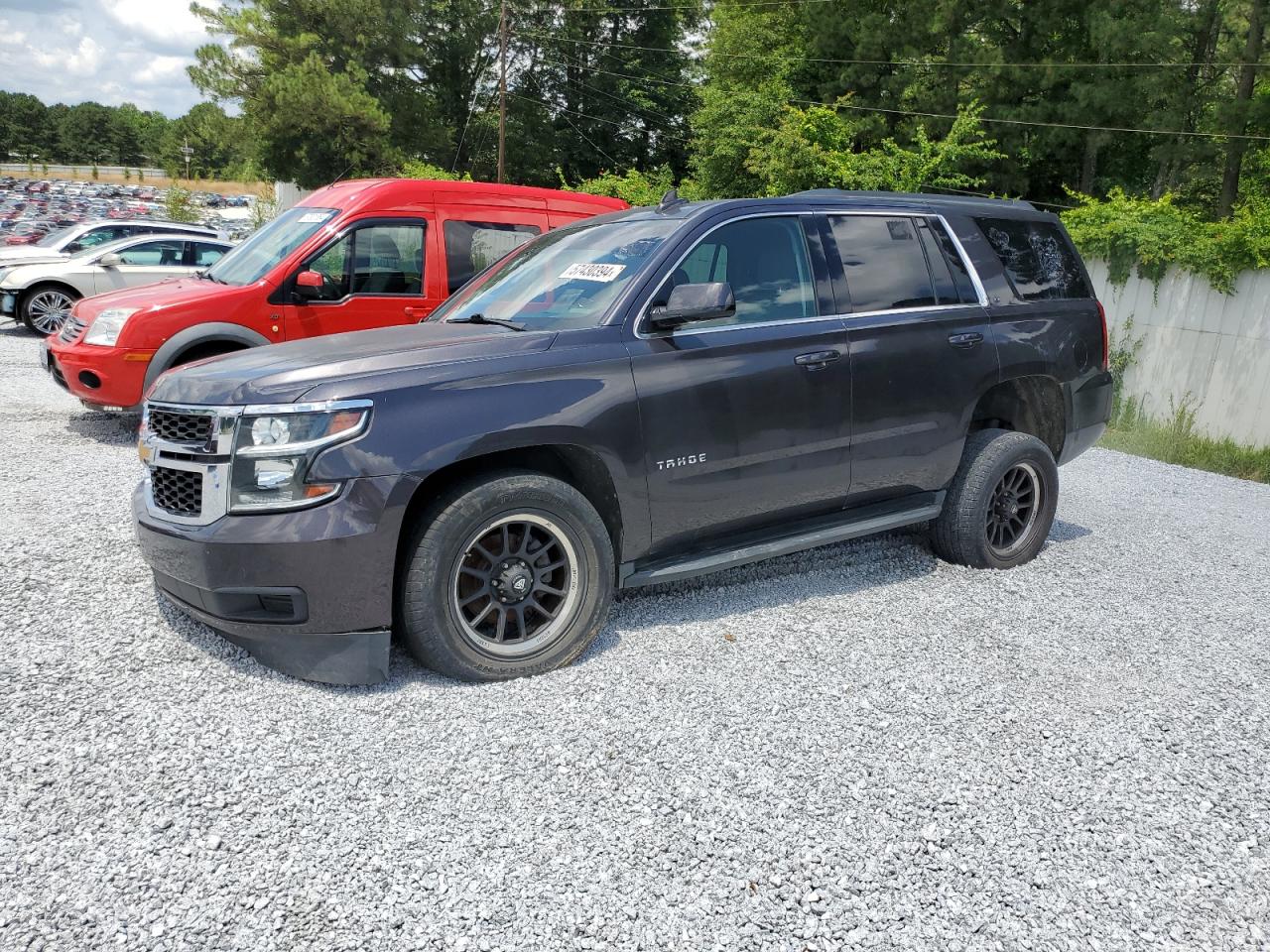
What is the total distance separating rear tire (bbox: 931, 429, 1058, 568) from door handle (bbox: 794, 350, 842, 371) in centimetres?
117

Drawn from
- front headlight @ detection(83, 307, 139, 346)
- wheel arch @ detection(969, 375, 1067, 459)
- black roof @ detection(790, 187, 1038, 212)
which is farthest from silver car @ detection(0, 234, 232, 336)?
wheel arch @ detection(969, 375, 1067, 459)

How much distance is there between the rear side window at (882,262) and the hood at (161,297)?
5.18 meters

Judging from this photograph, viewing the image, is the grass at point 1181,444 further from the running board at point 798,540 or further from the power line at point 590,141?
the power line at point 590,141

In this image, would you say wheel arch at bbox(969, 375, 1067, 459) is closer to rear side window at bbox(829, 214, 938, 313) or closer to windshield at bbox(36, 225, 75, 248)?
rear side window at bbox(829, 214, 938, 313)

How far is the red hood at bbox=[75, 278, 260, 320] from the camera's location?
7.59 metres

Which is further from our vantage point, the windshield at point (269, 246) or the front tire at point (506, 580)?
the windshield at point (269, 246)

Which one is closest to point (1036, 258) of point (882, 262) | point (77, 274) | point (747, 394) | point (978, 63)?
point (882, 262)

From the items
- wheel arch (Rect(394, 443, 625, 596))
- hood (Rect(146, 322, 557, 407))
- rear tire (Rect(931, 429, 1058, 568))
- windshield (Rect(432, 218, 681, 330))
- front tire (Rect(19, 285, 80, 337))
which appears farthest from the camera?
front tire (Rect(19, 285, 80, 337))

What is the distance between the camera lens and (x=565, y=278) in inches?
176

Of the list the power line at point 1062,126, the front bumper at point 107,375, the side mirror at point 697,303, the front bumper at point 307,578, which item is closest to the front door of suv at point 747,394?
the side mirror at point 697,303

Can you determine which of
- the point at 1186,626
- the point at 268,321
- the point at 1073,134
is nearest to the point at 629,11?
the point at 1073,134

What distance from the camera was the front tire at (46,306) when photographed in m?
13.6

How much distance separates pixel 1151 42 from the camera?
26469 millimetres

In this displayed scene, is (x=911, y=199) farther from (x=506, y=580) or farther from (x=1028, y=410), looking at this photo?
(x=506, y=580)
